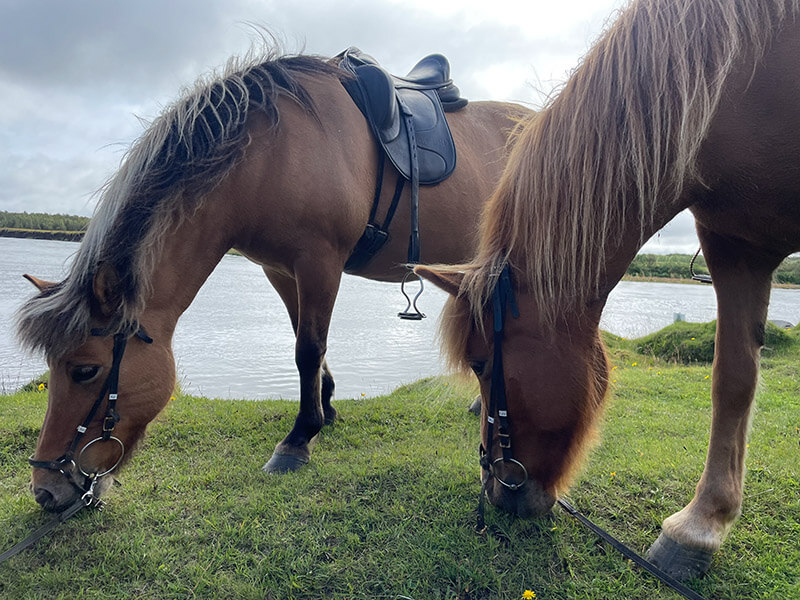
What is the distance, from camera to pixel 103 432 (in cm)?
193

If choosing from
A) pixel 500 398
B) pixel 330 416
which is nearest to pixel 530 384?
pixel 500 398

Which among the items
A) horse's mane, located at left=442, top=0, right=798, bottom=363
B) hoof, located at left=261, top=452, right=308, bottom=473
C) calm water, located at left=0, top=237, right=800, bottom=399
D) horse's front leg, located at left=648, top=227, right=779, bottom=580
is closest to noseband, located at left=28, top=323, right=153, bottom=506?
calm water, located at left=0, top=237, right=800, bottom=399

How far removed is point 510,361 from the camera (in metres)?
1.65

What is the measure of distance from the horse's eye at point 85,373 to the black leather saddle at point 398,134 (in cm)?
139

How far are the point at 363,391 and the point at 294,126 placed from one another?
10.6ft

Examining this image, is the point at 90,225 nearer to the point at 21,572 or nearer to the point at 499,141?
the point at 21,572

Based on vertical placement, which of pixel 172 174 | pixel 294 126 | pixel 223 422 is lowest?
pixel 223 422

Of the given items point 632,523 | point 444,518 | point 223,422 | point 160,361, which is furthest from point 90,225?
point 632,523

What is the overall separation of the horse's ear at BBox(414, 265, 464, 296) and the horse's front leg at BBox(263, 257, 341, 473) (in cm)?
90

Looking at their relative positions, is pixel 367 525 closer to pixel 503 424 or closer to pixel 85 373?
pixel 503 424

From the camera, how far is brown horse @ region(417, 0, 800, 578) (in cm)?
140

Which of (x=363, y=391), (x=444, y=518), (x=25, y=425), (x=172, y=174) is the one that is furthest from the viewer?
(x=363, y=391)

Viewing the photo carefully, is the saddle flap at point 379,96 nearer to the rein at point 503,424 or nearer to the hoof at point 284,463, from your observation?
the rein at point 503,424

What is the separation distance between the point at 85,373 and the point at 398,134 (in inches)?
77.8
